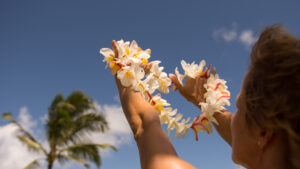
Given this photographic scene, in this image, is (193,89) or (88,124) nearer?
(193,89)

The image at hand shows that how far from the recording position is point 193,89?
150cm

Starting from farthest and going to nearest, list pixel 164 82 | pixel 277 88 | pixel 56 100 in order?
pixel 56 100, pixel 164 82, pixel 277 88

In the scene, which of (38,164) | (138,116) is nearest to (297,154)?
(138,116)

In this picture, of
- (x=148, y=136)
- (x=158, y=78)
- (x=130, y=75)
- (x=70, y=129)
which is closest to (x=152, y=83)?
(x=158, y=78)

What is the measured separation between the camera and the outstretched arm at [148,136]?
0.62 meters

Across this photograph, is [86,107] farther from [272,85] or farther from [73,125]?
[272,85]

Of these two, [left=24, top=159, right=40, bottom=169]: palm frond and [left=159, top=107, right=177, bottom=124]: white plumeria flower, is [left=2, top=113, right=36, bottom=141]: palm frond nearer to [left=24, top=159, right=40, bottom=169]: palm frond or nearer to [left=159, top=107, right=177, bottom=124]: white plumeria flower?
[left=24, top=159, right=40, bottom=169]: palm frond

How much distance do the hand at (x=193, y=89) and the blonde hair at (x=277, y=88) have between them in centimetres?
84

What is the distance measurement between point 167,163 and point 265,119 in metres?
0.27

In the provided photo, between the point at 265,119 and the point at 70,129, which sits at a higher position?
the point at 70,129

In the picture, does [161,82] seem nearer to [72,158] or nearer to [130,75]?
[130,75]

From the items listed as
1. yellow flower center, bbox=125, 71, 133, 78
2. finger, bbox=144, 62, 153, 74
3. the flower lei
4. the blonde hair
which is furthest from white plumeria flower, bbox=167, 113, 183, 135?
the blonde hair

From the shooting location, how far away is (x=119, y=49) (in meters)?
1.10

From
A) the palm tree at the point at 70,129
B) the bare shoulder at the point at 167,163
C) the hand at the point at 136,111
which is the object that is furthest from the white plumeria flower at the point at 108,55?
the palm tree at the point at 70,129
